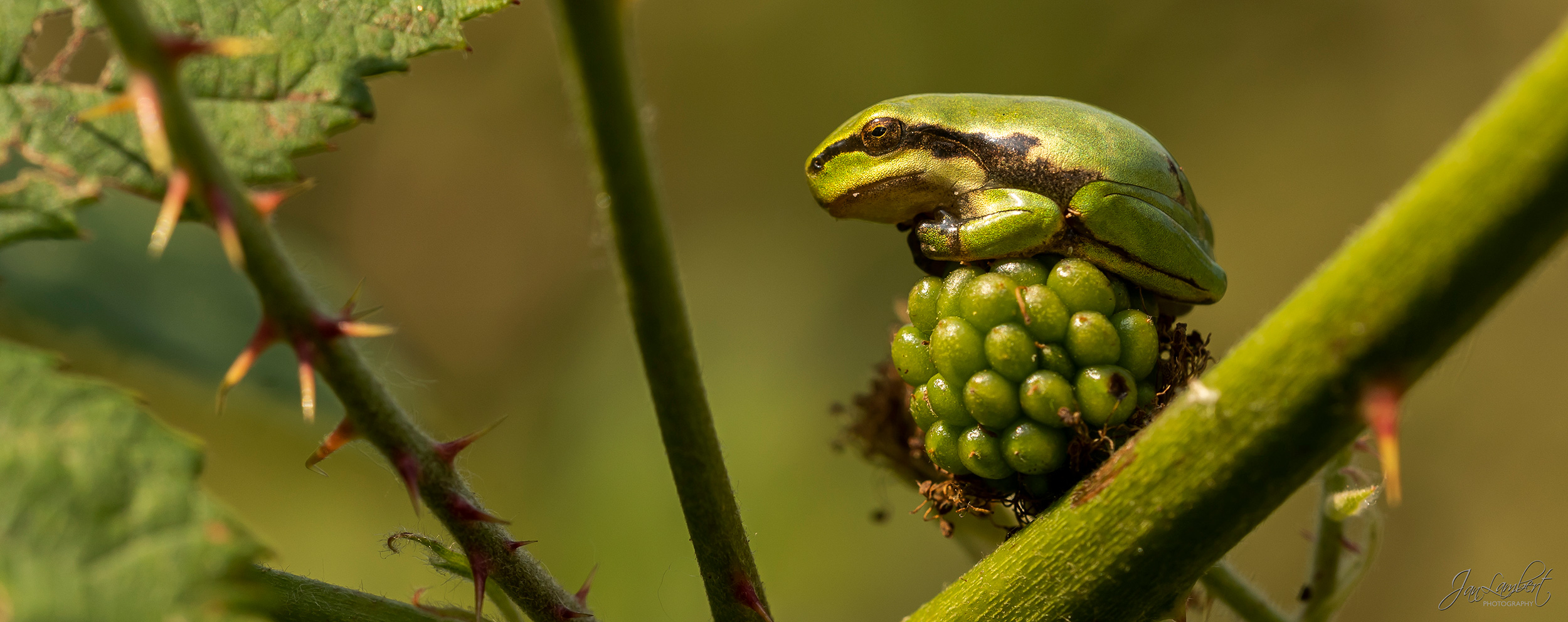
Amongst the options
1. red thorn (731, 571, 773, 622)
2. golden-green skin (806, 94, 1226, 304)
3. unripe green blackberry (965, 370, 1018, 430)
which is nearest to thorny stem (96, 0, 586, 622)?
red thorn (731, 571, 773, 622)

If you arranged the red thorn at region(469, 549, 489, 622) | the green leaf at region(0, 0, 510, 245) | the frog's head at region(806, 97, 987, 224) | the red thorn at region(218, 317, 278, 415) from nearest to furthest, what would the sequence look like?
the red thorn at region(218, 317, 278, 415) → the green leaf at region(0, 0, 510, 245) → the red thorn at region(469, 549, 489, 622) → the frog's head at region(806, 97, 987, 224)

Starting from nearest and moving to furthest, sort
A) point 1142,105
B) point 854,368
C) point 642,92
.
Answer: point 642,92 → point 854,368 → point 1142,105

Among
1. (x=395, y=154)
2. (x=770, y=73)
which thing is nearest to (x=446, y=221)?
(x=395, y=154)

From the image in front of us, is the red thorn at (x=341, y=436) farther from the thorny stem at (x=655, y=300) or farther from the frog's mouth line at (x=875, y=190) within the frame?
the frog's mouth line at (x=875, y=190)

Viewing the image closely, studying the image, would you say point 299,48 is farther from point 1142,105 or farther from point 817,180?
point 1142,105

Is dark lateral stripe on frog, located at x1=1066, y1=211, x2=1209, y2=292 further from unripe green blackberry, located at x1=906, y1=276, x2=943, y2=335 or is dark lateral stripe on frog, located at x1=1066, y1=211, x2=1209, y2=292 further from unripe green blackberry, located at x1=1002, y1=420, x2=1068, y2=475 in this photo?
unripe green blackberry, located at x1=1002, y1=420, x2=1068, y2=475

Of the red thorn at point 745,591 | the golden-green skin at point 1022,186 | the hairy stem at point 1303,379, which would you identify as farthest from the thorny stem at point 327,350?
the golden-green skin at point 1022,186
